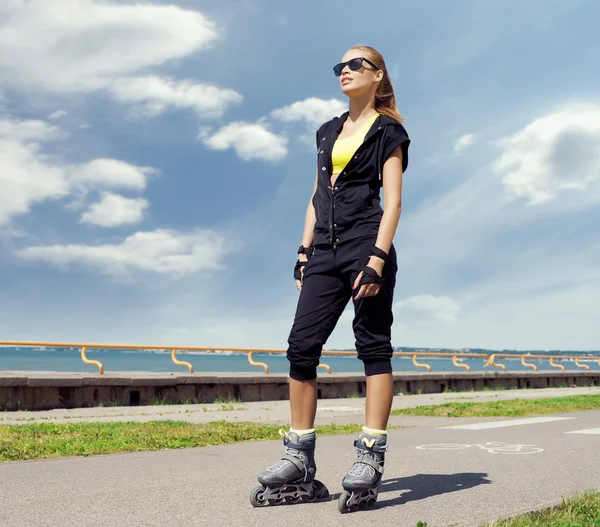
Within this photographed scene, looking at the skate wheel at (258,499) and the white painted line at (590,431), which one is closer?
the skate wheel at (258,499)

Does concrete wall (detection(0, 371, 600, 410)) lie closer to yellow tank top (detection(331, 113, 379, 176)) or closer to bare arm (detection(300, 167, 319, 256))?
bare arm (detection(300, 167, 319, 256))

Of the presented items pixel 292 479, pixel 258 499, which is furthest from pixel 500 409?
pixel 258 499

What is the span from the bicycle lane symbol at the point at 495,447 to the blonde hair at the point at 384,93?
2977 millimetres

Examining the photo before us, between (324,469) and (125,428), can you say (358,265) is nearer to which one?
(324,469)

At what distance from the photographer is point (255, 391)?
1493 centimetres

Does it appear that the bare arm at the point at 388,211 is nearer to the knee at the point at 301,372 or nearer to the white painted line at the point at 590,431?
the knee at the point at 301,372

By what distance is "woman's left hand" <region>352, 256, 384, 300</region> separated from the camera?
11.8 feet

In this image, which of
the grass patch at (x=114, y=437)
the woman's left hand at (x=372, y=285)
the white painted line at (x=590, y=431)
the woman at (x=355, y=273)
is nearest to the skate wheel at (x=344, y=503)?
the woman at (x=355, y=273)

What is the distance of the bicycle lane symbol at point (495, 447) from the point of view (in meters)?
5.76

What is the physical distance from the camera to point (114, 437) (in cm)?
638

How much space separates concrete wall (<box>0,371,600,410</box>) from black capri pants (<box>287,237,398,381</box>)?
28.2 ft

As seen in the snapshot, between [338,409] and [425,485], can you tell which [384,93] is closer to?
[425,485]

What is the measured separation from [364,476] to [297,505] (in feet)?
1.22

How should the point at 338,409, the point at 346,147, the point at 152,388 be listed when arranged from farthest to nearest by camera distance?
the point at 152,388, the point at 338,409, the point at 346,147
